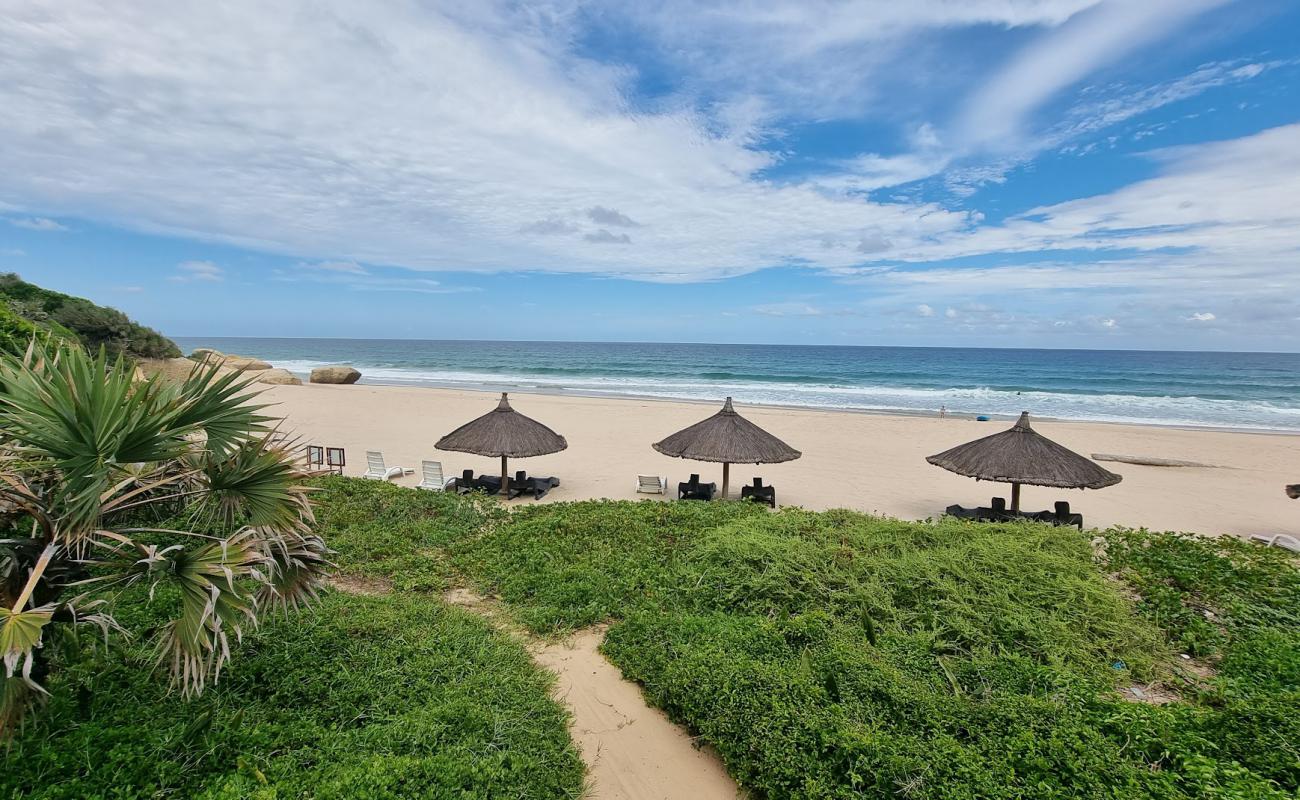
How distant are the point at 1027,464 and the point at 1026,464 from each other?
0.02 m

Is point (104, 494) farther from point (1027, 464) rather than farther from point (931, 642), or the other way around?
point (1027, 464)

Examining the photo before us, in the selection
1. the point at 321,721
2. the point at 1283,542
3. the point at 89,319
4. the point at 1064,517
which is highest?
the point at 89,319

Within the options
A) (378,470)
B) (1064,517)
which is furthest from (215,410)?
(1064,517)

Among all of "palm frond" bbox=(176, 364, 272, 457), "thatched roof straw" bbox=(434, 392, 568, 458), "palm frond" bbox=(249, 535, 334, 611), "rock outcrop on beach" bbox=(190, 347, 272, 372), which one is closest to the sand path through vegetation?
"palm frond" bbox=(249, 535, 334, 611)

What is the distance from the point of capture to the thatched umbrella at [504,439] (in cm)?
1044

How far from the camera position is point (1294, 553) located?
802cm

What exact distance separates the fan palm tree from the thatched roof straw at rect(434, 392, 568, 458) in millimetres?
6735

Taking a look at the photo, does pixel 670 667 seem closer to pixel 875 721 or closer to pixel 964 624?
pixel 875 721

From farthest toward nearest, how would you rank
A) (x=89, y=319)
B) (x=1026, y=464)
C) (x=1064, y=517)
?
(x=89, y=319)
(x=1064, y=517)
(x=1026, y=464)

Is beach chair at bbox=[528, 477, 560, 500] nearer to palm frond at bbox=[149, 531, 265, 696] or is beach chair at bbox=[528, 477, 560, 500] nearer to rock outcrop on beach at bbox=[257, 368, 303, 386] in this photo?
palm frond at bbox=[149, 531, 265, 696]

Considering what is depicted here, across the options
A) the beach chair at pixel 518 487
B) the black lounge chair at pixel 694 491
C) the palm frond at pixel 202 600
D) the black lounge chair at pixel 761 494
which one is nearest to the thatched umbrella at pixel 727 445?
the black lounge chair at pixel 694 491

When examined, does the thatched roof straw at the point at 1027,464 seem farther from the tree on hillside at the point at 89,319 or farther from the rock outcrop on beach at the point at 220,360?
the tree on hillside at the point at 89,319

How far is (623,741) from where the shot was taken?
423 centimetres

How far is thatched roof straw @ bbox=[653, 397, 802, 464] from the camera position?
32.8ft
